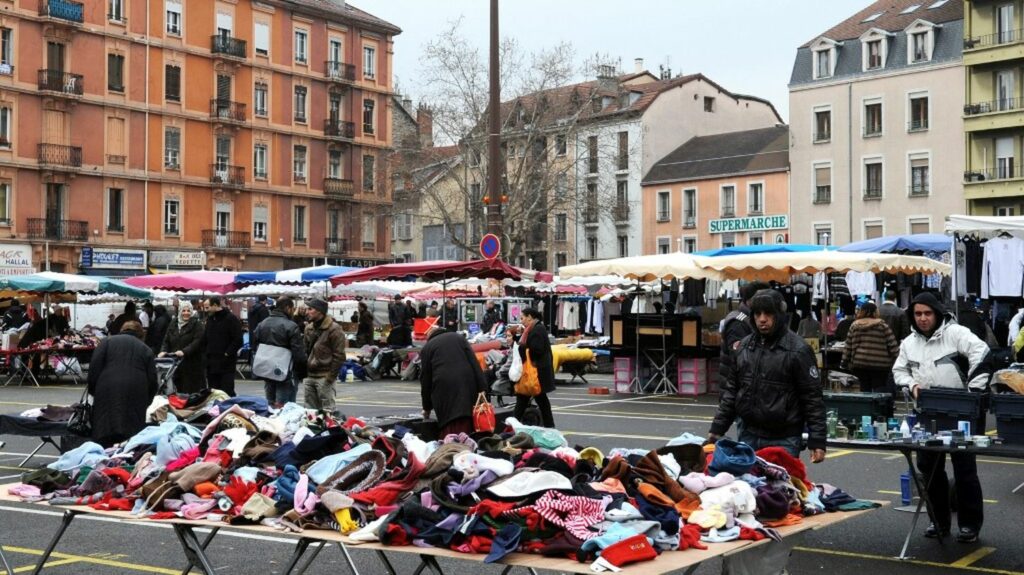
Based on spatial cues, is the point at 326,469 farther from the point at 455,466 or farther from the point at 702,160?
the point at 702,160

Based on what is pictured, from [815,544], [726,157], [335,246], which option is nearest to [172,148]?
[335,246]

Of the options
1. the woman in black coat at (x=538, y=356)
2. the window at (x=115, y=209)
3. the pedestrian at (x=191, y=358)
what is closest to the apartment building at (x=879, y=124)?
the window at (x=115, y=209)

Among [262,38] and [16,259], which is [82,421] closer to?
[16,259]

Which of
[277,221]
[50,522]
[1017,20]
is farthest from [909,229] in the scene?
[50,522]

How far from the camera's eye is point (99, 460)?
7590 mm

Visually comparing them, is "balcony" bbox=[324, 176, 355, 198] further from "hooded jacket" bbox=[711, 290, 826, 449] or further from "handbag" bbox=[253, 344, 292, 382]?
"hooded jacket" bbox=[711, 290, 826, 449]

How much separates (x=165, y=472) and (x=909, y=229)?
1995 inches

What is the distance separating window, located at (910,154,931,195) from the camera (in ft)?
175

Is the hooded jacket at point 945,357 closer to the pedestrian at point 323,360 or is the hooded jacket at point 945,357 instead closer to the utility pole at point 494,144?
the pedestrian at point 323,360

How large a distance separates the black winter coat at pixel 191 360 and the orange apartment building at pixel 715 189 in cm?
4272

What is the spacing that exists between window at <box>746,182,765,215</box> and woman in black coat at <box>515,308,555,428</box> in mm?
45387

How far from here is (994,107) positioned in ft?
167

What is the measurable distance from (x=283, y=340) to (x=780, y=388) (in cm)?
924

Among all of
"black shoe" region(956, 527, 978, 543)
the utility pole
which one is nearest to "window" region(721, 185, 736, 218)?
the utility pole
